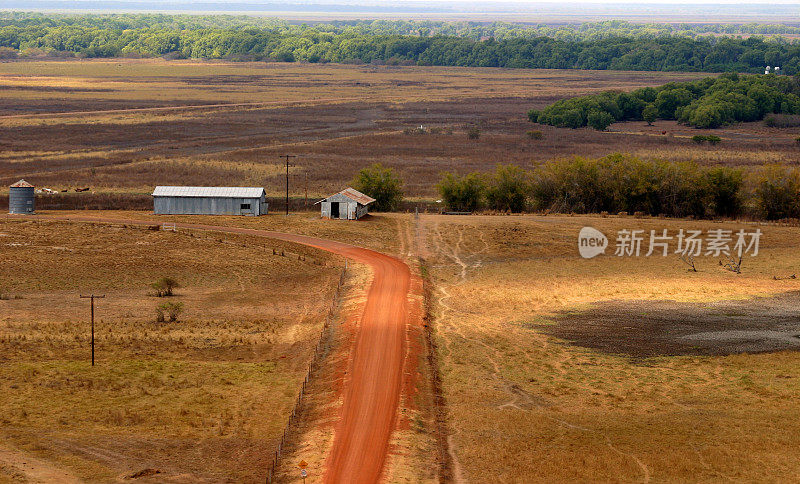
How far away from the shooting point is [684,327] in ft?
171

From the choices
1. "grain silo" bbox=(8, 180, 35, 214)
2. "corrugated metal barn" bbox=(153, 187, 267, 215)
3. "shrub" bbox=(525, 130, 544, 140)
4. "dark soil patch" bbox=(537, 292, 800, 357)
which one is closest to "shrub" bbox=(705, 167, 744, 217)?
"dark soil patch" bbox=(537, 292, 800, 357)

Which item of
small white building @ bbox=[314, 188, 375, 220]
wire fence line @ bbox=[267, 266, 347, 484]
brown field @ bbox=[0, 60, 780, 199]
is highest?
brown field @ bbox=[0, 60, 780, 199]

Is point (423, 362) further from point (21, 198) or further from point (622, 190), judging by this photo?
point (21, 198)

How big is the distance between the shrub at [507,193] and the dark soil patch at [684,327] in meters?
34.1

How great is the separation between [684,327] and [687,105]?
5389 inches

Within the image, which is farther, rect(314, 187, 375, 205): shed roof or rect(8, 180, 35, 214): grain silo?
rect(314, 187, 375, 205): shed roof

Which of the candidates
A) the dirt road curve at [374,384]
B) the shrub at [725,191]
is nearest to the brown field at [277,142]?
the shrub at [725,191]

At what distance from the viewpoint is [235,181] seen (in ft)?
344

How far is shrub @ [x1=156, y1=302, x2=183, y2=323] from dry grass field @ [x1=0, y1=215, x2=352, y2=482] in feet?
2.29

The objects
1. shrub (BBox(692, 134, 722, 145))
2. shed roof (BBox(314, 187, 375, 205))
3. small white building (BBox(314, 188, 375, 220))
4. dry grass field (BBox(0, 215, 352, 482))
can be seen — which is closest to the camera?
dry grass field (BBox(0, 215, 352, 482))

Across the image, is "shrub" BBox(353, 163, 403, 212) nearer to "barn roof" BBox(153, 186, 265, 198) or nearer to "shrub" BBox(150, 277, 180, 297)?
"barn roof" BBox(153, 186, 265, 198)

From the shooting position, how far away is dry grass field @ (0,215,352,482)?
34.1 metres

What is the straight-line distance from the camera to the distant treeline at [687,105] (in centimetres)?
16738

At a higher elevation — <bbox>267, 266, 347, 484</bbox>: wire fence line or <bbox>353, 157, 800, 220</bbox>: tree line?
<bbox>353, 157, 800, 220</bbox>: tree line
